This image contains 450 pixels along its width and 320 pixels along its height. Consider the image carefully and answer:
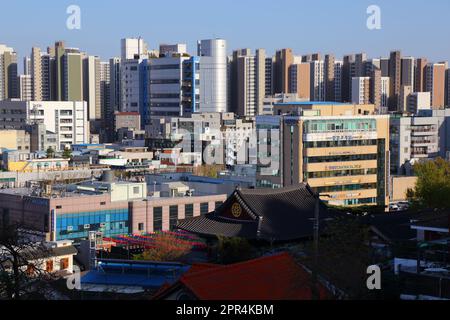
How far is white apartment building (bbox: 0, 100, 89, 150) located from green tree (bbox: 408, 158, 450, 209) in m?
22.5

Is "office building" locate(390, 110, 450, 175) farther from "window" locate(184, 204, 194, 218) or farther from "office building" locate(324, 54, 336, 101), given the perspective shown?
"office building" locate(324, 54, 336, 101)

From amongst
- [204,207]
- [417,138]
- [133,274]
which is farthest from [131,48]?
[133,274]

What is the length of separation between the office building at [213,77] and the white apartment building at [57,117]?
6094 mm

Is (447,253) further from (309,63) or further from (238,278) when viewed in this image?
(309,63)

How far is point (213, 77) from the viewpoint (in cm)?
4397

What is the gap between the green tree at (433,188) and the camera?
703 inches

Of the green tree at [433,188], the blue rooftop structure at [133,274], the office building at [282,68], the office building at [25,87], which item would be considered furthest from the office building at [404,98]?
the blue rooftop structure at [133,274]

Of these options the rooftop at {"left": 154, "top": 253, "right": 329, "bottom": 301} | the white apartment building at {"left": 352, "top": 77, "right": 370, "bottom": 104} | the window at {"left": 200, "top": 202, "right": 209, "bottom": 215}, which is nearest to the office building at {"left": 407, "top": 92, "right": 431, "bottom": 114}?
the white apartment building at {"left": 352, "top": 77, "right": 370, "bottom": 104}

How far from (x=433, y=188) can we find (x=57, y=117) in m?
26.3

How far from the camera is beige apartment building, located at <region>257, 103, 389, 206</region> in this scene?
21.9 metres

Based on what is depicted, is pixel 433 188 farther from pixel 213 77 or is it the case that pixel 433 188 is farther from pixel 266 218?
pixel 213 77
